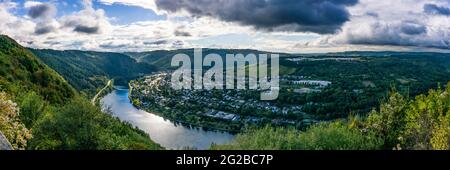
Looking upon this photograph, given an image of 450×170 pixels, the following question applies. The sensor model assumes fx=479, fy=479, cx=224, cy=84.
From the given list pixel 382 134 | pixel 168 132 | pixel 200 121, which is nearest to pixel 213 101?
pixel 200 121

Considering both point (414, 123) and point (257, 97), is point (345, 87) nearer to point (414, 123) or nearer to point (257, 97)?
point (257, 97)

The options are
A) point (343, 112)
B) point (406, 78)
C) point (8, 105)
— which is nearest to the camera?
point (8, 105)

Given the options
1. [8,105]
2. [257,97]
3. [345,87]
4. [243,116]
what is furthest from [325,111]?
[8,105]

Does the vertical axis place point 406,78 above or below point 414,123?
below

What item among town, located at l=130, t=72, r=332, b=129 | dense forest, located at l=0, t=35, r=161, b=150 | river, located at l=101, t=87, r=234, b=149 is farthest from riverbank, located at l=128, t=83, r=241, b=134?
dense forest, located at l=0, t=35, r=161, b=150

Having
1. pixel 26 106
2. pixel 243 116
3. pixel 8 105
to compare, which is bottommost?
pixel 243 116

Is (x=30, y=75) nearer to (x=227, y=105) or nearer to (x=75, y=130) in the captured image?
(x=75, y=130)

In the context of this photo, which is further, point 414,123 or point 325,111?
point 325,111

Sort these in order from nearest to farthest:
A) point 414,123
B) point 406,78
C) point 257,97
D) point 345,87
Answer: point 414,123 → point 257,97 → point 345,87 → point 406,78
